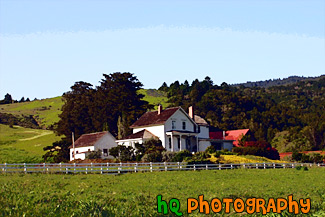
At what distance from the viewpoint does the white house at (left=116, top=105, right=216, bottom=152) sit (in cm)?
7094

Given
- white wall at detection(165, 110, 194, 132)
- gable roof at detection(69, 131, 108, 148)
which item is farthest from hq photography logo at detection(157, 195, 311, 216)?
gable roof at detection(69, 131, 108, 148)

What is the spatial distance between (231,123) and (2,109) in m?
81.1

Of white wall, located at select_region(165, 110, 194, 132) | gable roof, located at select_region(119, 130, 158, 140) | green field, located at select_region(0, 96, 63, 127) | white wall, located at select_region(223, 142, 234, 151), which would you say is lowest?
white wall, located at select_region(223, 142, 234, 151)

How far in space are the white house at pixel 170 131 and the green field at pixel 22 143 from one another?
1772cm

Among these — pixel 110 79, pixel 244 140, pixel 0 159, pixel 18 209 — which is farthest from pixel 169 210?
pixel 110 79

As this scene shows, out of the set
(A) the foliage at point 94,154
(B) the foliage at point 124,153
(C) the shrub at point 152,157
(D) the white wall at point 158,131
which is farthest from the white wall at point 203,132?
(C) the shrub at point 152,157

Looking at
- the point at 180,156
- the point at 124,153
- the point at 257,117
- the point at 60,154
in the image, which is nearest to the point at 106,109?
the point at 60,154

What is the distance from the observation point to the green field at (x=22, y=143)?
78.9 metres

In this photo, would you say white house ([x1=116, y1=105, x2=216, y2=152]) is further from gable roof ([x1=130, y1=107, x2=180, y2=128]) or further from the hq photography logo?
the hq photography logo

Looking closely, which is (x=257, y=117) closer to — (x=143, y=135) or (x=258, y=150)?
(x=258, y=150)

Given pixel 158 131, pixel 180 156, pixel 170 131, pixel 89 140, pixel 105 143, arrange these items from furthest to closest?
pixel 89 140 → pixel 105 143 → pixel 158 131 → pixel 170 131 → pixel 180 156

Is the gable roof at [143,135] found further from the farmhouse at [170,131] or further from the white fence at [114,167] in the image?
the white fence at [114,167]

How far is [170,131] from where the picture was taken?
7125 centimetres

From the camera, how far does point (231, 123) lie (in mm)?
124125
